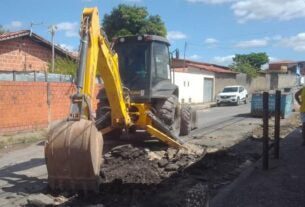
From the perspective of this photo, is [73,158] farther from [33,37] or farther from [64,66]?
[33,37]

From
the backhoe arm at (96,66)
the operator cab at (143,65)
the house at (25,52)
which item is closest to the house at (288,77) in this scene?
the house at (25,52)

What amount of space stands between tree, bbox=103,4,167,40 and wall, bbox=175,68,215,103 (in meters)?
4.34

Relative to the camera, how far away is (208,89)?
46219mm

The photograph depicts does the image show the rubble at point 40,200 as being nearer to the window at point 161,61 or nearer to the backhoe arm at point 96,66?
the backhoe arm at point 96,66

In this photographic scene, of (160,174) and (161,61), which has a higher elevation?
(161,61)

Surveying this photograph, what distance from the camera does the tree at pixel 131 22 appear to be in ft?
136

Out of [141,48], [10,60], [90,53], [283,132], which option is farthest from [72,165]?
[10,60]

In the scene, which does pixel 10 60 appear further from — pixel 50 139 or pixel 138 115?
pixel 50 139

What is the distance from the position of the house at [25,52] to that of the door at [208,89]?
770 inches

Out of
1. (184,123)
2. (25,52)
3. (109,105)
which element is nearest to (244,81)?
(25,52)

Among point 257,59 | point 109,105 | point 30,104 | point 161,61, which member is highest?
point 257,59

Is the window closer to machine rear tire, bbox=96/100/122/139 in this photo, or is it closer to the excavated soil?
machine rear tire, bbox=96/100/122/139

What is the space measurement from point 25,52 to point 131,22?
691 inches

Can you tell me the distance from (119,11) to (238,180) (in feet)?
113
